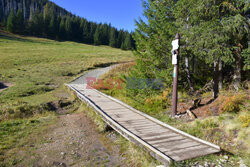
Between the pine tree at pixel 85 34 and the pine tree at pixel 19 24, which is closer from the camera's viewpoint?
the pine tree at pixel 19 24

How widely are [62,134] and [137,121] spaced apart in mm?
3209

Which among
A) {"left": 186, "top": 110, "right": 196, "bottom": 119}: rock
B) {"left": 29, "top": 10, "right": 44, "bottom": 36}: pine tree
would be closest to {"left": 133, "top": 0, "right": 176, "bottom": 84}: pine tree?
{"left": 186, "top": 110, "right": 196, "bottom": 119}: rock

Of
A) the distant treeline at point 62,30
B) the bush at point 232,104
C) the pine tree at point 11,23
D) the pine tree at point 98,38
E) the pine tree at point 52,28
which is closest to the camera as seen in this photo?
the bush at point 232,104

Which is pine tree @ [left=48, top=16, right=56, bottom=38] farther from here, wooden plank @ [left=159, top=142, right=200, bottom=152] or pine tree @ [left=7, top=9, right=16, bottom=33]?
wooden plank @ [left=159, top=142, right=200, bottom=152]

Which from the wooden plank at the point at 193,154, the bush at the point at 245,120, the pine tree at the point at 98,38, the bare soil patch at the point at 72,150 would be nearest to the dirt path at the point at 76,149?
the bare soil patch at the point at 72,150

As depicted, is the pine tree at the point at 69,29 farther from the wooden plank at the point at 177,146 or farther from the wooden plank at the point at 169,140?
the wooden plank at the point at 177,146

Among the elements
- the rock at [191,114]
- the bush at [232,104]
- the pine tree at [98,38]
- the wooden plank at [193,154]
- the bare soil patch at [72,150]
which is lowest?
the bare soil patch at [72,150]

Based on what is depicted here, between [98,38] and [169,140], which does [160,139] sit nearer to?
[169,140]

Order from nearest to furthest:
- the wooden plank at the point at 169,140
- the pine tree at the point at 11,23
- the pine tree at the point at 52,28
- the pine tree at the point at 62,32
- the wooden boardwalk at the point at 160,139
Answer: the wooden boardwalk at the point at 160,139
the wooden plank at the point at 169,140
the pine tree at the point at 11,23
the pine tree at the point at 52,28
the pine tree at the point at 62,32

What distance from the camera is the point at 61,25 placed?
84.1 metres

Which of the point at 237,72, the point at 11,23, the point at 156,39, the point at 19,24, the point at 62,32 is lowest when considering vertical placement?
the point at 237,72

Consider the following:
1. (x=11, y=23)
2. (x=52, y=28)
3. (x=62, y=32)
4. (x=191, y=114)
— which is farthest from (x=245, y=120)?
(x=11, y=23)

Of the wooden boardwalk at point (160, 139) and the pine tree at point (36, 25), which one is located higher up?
the pine tree at point (36, 25)

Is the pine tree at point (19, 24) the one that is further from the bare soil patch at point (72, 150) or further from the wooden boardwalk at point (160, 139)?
the wooden boardwalk at point (160, 139)
